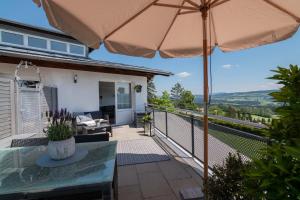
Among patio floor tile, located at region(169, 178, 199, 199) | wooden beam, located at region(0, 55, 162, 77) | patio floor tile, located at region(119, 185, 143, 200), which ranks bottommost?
patio floor tile, located at region(119, 185, 143, 200)

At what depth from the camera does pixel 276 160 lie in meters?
0.87

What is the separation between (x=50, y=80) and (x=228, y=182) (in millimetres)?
6397

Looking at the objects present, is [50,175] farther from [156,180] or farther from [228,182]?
[156,180]

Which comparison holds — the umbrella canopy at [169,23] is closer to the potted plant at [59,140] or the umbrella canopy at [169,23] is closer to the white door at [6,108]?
the potted plant at [59,140]

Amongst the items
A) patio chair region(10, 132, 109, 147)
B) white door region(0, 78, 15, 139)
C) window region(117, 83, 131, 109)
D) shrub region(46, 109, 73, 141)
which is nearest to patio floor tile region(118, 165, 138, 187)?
patio chair region(10, 132, 109, 147)

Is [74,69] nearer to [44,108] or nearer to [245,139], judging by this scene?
[44,108]

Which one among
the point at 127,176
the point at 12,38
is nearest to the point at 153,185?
the point at 127,176

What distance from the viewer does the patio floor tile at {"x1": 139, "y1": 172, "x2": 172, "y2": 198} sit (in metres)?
2.63

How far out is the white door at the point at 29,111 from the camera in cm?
409

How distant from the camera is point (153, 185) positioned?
9.37 ft

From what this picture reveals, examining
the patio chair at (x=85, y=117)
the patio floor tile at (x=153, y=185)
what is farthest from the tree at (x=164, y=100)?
the patio floor tile at (x=153, y=185)

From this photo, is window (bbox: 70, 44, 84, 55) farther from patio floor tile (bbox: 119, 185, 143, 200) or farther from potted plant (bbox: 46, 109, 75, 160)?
potted plant (bbox: 46, 109, 75, 160)

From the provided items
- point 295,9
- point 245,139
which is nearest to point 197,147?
point 245,139

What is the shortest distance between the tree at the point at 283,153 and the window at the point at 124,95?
7.87 m
